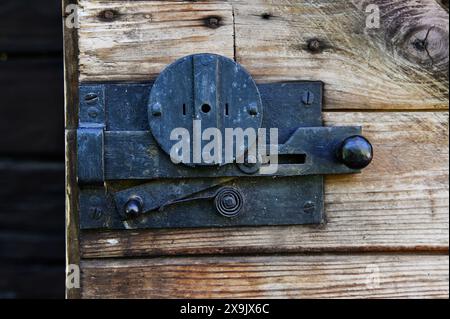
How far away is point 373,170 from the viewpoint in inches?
34.2

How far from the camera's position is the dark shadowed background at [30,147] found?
1072 mm

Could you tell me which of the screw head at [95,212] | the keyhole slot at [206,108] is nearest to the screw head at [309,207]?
the keyhole slot at [206,108]

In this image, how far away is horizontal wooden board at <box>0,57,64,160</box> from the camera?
1.08m

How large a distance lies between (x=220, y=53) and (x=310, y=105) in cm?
16

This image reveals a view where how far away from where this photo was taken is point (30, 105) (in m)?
1.08

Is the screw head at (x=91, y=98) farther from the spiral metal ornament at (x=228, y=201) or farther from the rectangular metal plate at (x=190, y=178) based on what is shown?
the spiral metal ornament at (x=228, y=201)

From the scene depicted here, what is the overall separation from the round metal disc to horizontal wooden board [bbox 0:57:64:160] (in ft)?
1.17

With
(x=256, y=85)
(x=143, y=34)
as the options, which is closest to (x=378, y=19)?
(x=256, y=85)

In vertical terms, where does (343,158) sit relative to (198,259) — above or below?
above

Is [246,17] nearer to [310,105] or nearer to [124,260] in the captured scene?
[310,105]

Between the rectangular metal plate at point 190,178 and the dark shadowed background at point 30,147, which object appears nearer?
the rectangular metal plate at point 190,178

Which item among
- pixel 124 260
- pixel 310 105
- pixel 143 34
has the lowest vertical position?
pixel 124 260

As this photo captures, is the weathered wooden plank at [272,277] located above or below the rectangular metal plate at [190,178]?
below

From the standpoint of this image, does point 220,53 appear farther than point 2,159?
No
